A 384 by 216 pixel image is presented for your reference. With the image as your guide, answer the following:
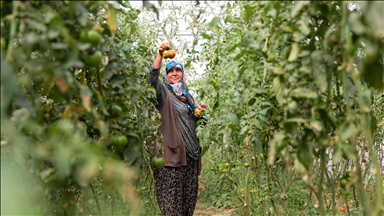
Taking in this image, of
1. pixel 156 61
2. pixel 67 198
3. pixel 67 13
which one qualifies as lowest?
pixel 67 198

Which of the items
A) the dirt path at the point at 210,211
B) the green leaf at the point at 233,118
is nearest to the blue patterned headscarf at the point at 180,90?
the dirt path at the point at 210,211

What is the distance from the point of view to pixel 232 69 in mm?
1484

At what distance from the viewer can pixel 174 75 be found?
2.96 m

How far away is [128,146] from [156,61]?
124cm

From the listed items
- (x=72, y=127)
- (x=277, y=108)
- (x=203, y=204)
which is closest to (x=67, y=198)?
(x=72, y=127)

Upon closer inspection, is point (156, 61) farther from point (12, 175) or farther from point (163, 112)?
point (12, 175)

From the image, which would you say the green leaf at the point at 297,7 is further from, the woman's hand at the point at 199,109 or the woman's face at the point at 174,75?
the woman's face at the point at 174,75

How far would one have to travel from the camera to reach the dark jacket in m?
2.79

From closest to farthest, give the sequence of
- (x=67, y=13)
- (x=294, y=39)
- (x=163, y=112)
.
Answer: (x=67, y=13), (x=294, y=39), (x=163, y=112)

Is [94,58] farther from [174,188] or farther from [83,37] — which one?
[174,188]

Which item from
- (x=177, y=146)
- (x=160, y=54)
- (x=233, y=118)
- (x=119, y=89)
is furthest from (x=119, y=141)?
(x=177, y=146)

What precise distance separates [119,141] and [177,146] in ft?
4.96

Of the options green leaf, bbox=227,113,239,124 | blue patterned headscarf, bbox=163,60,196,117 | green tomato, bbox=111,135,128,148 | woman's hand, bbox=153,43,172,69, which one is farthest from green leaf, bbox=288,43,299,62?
blue patterned headscarf, bbox=163,60,196,117

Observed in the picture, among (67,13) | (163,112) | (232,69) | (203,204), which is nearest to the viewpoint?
(67,13)
